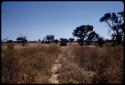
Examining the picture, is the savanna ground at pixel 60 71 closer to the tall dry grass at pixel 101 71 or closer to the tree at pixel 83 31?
the tall dry grass at pixel 101 71

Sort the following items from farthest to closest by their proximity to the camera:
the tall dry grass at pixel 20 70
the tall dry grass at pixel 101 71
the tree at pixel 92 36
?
the tree at pixel 92 36
the tall dry grass at pixel 20 70
the tall dry grass at pixel 101 71

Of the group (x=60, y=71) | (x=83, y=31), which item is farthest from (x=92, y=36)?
(x=60, y=71)

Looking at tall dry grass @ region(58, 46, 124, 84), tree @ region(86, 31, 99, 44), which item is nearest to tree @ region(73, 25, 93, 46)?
tree @ region(86, 31, 99, 44)

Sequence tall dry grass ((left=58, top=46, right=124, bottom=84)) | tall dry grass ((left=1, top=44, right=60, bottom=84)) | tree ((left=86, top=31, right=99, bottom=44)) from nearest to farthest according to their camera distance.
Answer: tall dry grass ((left=58, top=46, right=124, bottom=84)), tall dry grass ((left=1, top=44, right=60, bottom=84)), tree ((left=86, top=31, right=99, bottom=44))

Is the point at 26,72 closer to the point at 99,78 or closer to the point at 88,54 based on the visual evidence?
the point at 99,78

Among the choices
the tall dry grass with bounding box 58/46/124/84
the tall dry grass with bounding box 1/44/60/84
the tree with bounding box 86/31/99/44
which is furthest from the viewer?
the tree with bounding box 86/31/99/44

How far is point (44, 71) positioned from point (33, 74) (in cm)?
102

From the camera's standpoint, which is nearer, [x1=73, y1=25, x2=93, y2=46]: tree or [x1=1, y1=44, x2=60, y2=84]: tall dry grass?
[x1=1, y1=44, x2=60, y2=84]: tall dry grass

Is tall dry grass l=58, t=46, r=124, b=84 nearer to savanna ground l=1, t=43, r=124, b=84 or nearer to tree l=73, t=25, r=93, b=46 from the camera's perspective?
savanna ground l=1, t=43, r=124, b=84

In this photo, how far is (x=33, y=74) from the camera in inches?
293

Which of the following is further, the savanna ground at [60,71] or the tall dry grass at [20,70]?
the tall dry grass at [20,70]

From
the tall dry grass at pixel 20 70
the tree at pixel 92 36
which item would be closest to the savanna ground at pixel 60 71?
the tall dry grass at pixel 20 70

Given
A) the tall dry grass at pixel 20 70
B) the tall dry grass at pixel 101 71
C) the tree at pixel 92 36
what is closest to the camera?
the tall dry grass at pixel 101 71

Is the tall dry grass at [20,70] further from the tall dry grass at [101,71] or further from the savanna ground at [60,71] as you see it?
the tall dry grass at [101,71]
